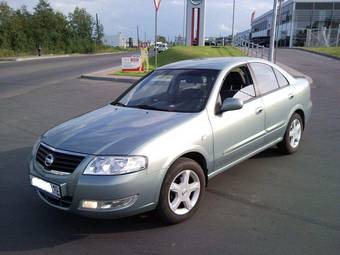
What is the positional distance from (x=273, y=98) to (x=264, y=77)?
0.33m

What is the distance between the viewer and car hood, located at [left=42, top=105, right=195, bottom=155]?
11.6 feet

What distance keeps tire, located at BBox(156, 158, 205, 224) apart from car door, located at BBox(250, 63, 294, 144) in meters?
1.63

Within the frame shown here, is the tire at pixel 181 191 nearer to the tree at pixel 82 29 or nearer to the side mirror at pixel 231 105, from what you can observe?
the side mirror at pixel 231 105

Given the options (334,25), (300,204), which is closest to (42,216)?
(300,204)

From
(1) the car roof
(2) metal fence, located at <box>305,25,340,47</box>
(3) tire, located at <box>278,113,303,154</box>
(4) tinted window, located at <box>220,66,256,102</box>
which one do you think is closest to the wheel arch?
(4) tinted window, located at <box>220,66,256,102</box>

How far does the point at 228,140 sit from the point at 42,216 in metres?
2.20

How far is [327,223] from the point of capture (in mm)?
3789

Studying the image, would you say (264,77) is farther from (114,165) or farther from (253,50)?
(253,50)

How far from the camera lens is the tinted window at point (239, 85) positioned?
186 inches

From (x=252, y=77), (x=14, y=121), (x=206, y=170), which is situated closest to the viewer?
(x=206, y=170)

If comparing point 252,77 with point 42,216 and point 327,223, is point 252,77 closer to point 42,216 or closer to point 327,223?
point 327,223

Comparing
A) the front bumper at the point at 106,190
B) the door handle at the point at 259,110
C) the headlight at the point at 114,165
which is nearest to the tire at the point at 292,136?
the door handle at the point at 259,110

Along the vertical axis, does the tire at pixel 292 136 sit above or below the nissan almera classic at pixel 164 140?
below

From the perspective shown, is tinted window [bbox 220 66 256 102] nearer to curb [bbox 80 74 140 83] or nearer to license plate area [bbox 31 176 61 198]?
license plate area [bbox 31 176 61 198]
